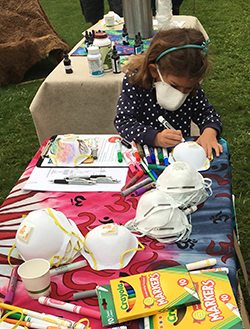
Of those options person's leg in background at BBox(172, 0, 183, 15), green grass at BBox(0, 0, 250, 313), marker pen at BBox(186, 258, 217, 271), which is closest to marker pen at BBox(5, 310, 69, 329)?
marker pen at BBox(186, 258, 217, 271)

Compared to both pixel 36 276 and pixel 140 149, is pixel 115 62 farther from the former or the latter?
pixel 36 276

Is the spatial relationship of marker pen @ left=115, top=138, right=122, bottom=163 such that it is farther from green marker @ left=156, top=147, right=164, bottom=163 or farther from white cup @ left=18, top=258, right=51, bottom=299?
white cup @ left=18, top=258, right=51, bottom=299

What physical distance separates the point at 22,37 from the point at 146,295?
353 centimetres

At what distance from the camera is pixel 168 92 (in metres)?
1.39

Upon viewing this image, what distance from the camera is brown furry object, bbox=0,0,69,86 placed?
11.7ft

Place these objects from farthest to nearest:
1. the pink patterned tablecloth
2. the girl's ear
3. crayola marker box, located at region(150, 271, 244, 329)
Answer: the girl's ear → the pink patterned tablecloth → crayola marker box, located at region(150, 271, 244, 329)

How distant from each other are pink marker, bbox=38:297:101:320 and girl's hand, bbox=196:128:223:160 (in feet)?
2.33

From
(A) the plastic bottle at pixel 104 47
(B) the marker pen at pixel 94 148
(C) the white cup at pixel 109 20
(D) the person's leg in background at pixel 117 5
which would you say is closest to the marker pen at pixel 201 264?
(B) the marker pen at pixel 94 148

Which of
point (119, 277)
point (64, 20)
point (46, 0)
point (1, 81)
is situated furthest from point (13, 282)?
point (46, 0)

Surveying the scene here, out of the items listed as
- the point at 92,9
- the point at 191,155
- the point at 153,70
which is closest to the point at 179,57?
the point at 153,70

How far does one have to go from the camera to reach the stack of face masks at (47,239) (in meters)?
0.79

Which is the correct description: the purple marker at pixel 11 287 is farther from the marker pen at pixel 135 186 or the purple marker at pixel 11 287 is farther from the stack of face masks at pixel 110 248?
the marker pen at pixel 135 186

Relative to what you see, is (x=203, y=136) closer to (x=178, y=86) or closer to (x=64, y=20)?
(x=178, y=86)

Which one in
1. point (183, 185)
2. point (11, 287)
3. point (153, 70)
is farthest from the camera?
point (153, 70)
